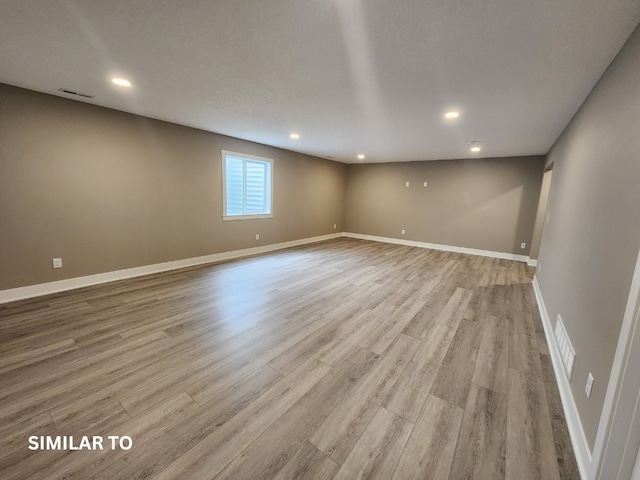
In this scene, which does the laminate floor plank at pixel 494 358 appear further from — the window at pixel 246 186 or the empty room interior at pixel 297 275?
the window at pixel 246 186

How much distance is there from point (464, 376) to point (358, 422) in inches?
39.4

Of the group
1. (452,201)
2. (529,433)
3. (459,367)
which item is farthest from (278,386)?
(452,201)

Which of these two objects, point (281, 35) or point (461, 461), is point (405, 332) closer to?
point (461, 461)

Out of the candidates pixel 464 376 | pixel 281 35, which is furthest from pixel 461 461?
pixel 281 35

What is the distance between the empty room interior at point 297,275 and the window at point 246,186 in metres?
0.63

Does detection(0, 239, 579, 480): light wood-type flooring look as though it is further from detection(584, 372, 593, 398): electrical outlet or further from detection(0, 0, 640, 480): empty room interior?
detection(584, 372, 593, 398): electrical outlet

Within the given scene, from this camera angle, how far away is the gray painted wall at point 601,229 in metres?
1.29

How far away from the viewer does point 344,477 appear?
125 centimetres

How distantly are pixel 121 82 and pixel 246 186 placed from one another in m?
3.01

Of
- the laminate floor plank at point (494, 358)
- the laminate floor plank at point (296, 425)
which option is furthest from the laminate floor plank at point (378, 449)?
the laminate floor plank at point (494, 358)

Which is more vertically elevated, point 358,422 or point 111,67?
point 111,67

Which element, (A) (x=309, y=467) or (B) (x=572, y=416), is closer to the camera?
(A) (x=309, y=467)

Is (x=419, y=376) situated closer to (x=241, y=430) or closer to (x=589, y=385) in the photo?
(x=589, y=385)

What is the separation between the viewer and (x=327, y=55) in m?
2.03
